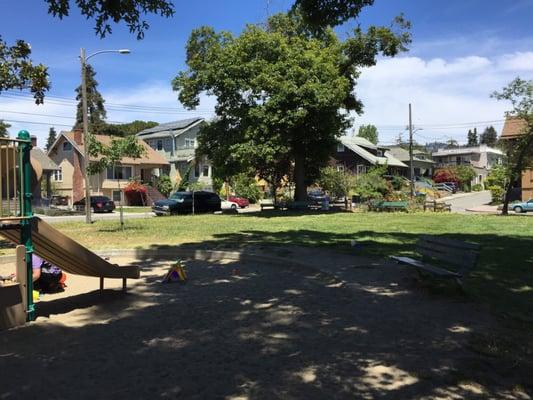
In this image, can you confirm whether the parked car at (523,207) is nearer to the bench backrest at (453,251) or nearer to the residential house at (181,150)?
the bench backrest at (453,251)

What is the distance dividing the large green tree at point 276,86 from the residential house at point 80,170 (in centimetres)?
2163

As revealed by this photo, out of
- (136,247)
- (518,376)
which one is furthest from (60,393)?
(136,247)

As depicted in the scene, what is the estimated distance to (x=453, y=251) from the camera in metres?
7.63

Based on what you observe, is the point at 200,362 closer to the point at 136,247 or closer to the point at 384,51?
the point at 136,247

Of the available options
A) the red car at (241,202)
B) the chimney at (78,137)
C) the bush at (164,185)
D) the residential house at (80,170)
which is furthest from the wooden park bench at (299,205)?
the chimney at (78,137)

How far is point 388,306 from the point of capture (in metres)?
7.03

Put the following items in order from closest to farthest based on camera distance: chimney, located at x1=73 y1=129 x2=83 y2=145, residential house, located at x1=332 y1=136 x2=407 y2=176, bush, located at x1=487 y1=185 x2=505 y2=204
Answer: bush, located at x1=487 y1=185 x2=505 y2=204 < chimney, located at x1=73 y1=129 x2=83 y2=145 < residential house, located at x1=332 y1=136 x2=407 y2=176

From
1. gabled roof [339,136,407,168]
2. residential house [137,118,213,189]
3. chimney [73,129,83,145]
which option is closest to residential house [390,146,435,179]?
gabled roof [339,136,407,168]

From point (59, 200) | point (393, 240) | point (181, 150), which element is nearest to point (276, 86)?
point (393, 240)

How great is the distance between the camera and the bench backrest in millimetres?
7254

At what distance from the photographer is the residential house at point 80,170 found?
5225cm

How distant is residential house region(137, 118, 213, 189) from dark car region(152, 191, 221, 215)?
84.2 ft

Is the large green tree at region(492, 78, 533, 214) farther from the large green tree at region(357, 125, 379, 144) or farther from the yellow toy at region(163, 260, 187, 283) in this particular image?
the large green tree at region(357, 125, 379, 144)

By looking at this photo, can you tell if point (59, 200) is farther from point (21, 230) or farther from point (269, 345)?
point (269, 345)
